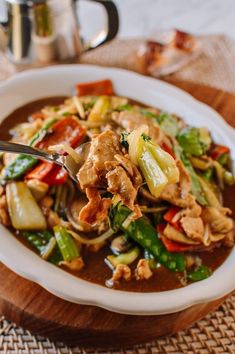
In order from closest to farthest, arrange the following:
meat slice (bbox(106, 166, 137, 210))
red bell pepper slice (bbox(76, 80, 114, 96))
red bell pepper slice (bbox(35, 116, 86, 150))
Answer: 1. meat slice (bbox(106, 166, 137, 210))
2. red bell pepper slice (bbox(35, 116, 86, 150))
3. red bell pepper slice (bbox(76, 80, 114, 96))

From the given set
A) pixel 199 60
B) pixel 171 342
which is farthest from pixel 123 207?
pixel 199 60

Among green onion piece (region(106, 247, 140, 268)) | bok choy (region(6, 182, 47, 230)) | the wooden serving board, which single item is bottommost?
the wooden serving board

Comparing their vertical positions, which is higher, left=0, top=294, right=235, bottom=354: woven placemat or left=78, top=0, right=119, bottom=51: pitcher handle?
left=78, top=0, right=119, bottom=51: pitcher handle

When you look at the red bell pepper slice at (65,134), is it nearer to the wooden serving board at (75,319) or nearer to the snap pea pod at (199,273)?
the wooden serving board at (75,319)

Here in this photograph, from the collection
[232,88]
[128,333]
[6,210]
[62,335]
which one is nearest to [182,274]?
[128,333]

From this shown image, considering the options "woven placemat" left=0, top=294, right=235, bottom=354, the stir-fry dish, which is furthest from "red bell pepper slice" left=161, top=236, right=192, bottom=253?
"woven placemat" left=0, top=294, right=235, bottom=354

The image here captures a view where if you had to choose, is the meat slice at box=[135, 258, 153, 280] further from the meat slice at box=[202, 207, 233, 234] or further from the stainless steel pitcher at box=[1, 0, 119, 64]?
the stainless steel pitcher at box=[1, 0, 119, 64]
